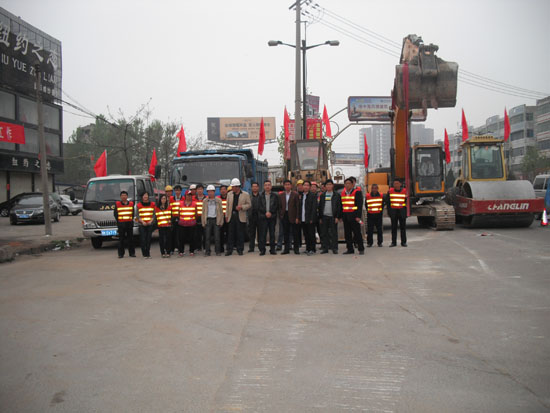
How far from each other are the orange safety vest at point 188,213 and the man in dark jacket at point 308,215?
2569 mm

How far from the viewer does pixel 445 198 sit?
20750mm

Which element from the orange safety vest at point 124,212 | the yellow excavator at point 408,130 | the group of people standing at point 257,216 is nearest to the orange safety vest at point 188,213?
the group of people standing at point 257,216

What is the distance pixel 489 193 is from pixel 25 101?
33294 millimetres

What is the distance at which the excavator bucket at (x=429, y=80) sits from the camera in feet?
50.1

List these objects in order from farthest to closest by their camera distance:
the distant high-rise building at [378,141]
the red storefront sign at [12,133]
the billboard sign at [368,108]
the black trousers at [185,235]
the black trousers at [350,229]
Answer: the distant high-rise building at [378,141], the billboard sign at [368,108], the red storefront sign at [12,133], the black trousers at [185,235], the black trousers at [350,229]

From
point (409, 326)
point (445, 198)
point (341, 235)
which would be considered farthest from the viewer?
point (445, 198)

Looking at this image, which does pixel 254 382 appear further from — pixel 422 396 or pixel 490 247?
pixel 490 247

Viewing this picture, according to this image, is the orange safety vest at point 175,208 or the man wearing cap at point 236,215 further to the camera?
the orange safety vest at point 175,208

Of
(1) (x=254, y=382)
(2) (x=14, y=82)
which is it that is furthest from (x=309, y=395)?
(2) (x=14, y=82)

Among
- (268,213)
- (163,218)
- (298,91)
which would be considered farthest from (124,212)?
(298,91)

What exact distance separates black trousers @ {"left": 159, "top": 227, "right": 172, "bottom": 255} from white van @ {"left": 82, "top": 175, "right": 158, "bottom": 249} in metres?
2.48

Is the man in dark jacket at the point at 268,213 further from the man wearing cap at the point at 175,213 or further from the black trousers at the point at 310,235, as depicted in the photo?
the man wearing cap at the point at 175,213

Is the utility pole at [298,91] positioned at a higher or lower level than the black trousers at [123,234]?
higher

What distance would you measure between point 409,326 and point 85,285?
5.56 m
